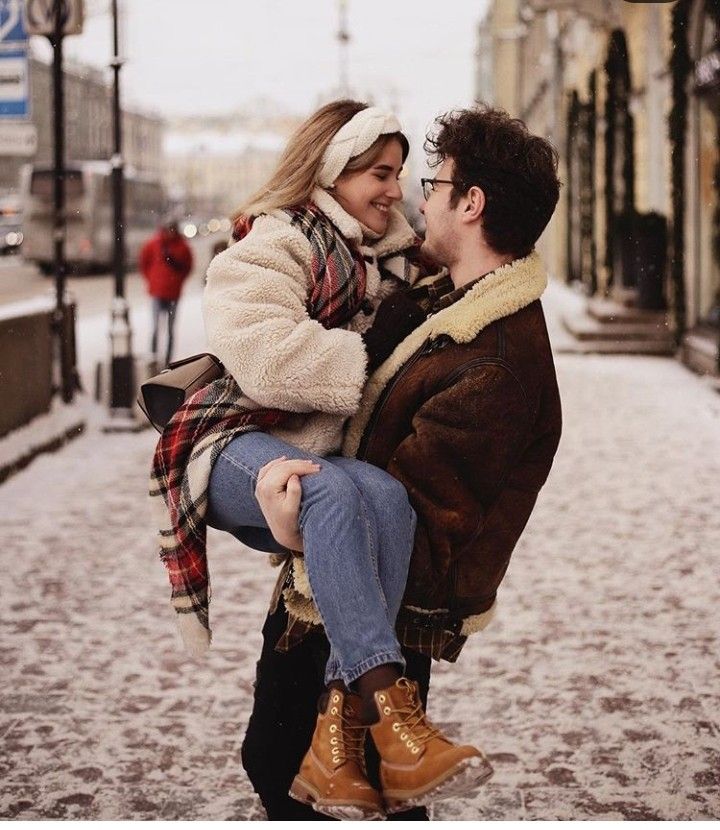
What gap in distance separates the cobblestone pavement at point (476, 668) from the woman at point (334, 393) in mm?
1822

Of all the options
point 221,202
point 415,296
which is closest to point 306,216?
point 415,296

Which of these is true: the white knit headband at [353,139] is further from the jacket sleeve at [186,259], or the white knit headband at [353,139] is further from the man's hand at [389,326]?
the jacket sleeve at [186,259]

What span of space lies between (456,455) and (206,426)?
49cm

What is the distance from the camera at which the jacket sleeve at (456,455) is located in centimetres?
253

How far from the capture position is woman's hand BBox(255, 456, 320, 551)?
2.43 metres

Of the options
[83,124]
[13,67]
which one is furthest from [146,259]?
[83,124]

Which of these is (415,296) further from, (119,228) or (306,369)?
(119,228)

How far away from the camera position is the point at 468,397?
8.32 feet

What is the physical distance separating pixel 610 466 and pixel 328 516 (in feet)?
24.3

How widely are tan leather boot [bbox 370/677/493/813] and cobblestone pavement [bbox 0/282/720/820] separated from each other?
1.85 meters

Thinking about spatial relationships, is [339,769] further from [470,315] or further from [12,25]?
[12,25]

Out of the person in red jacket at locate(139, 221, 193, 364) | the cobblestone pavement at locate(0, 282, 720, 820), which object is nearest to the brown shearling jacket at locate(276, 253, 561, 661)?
the cobblestone pavement at locate(0, 282, 720, 820)

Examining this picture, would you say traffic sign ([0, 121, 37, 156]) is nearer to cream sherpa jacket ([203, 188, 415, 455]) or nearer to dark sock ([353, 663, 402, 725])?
cream sherpa jacket ([203, 188, 415, 455])

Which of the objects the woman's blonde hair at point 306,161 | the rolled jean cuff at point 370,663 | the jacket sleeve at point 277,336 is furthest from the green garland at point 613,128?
the rolled jean cuff at point 370,663
